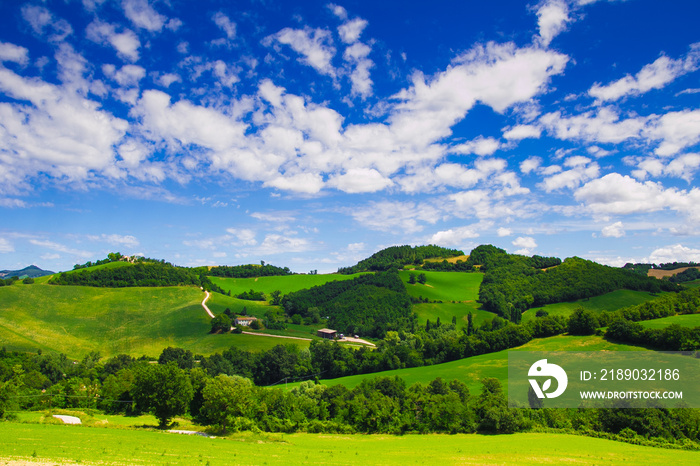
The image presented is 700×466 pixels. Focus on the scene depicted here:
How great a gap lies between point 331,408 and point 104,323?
10669cm

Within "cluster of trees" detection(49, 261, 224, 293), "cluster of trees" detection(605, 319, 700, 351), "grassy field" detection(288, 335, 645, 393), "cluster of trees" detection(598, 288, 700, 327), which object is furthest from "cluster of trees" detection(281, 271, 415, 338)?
"cluster of trees" detection(605, 319, 700, 351)

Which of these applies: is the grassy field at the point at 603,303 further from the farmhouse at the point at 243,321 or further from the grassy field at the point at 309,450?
the grassy field at the point at 309,450

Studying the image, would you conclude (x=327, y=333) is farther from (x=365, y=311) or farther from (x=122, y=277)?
(x=122, y=277)

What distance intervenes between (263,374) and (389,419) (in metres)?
52.6

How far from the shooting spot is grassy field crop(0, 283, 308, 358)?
114625 mm

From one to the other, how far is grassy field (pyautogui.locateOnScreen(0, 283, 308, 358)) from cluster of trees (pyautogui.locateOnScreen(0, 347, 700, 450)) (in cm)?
4045

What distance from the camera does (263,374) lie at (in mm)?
100938

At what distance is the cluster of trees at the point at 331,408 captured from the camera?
4903 cm

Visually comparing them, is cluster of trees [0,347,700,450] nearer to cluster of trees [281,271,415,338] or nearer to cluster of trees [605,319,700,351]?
cluster of trees [605,319,700,351]

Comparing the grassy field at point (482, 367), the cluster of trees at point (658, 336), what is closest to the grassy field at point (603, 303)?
the grassy field at point (482, 367)

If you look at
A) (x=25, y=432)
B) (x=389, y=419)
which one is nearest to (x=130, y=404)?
(x=25, y=432)

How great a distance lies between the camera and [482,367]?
3570 inches

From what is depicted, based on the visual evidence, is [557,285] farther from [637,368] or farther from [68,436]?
[68,436]

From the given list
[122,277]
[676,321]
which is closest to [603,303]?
[676,321]
